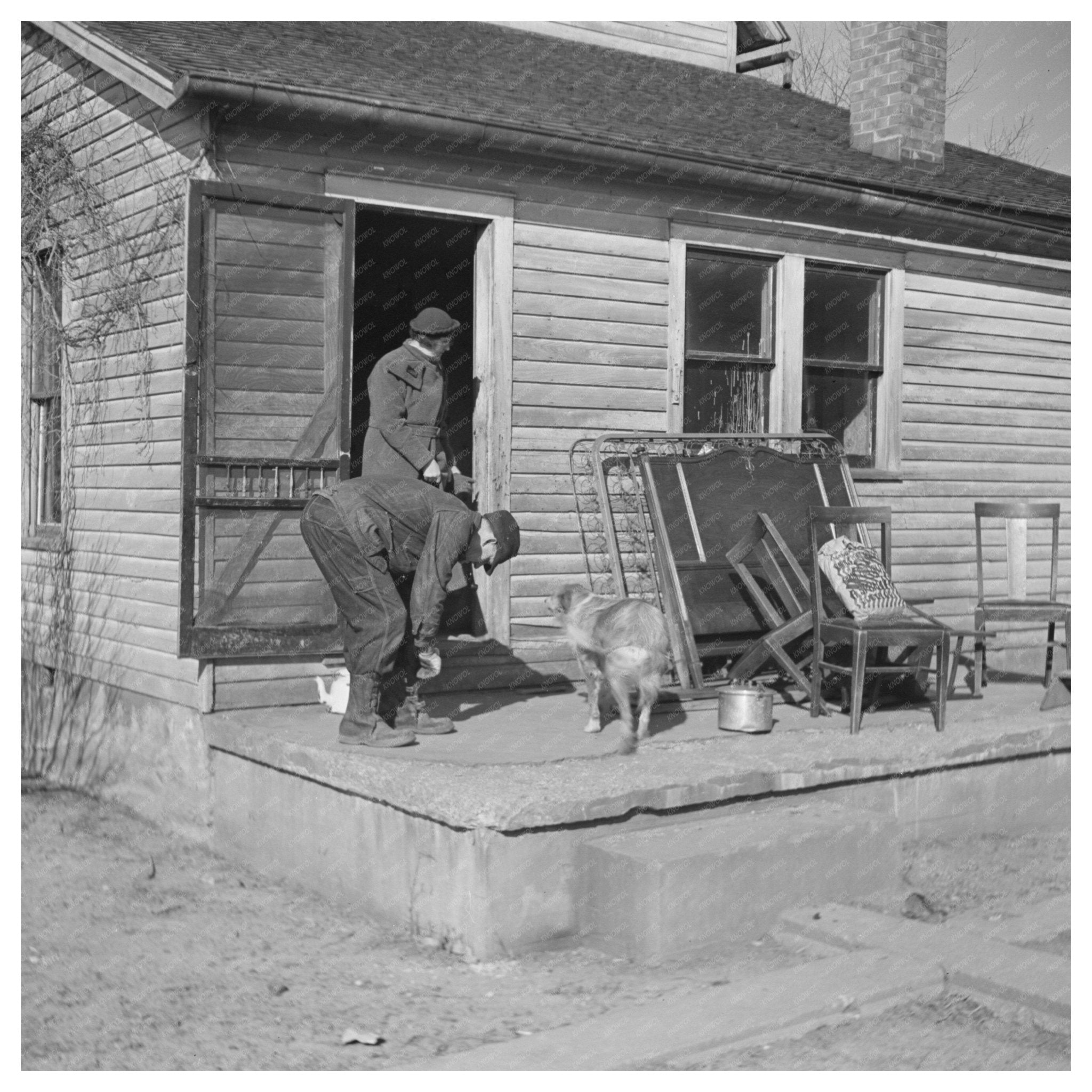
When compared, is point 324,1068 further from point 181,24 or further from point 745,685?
point 181,24

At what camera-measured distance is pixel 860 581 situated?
24.3ft

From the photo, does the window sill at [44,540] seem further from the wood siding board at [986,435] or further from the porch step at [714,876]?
the wood siding board at [986,435]

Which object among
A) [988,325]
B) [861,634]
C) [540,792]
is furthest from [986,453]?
[540,792]

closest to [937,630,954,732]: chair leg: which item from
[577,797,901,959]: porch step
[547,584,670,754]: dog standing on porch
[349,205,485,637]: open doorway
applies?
[577,797,901,959]: porch step

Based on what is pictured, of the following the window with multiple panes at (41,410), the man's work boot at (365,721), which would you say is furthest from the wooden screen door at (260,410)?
the window with multiple panes at (41,410)

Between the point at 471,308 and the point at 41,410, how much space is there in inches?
149

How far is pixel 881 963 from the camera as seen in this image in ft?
16.2

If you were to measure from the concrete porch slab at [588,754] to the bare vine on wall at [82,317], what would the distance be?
202 cm

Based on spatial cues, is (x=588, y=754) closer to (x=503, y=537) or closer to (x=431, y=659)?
(x=431, y=659)

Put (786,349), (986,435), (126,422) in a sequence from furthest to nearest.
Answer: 1. (986,435)
2. (786,349)
3. (126,422)

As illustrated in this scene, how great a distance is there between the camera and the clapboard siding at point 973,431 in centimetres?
1062

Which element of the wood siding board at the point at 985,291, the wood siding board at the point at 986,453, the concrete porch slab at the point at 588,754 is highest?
the wood siding board at the point at 985,291

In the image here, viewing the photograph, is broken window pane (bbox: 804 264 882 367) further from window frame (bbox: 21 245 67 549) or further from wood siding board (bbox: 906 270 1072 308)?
window frame (bbox: 21 245 67 549)

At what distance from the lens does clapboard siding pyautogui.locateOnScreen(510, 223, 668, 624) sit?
8492 mm
